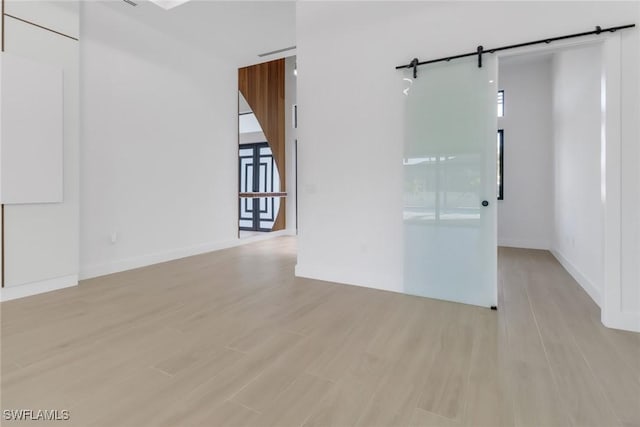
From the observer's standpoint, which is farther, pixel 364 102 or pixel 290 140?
pixel 290 140

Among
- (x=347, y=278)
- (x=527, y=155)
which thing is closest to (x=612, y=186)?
(x=347, y=278)

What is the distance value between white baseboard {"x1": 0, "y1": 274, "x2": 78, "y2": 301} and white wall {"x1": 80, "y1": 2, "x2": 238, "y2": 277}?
0.36 metres

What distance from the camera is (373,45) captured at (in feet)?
11.4

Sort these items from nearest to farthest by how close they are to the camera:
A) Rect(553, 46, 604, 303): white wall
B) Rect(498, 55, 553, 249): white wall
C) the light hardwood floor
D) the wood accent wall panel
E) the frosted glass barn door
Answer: the light hardwood floor → the frosted glass barn door → Rect(553, 46, 604, 303): white wall → Rect(498, 55, 553, 249): white wall → the wood accent wall panel

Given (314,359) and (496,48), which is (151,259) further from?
(496,48)

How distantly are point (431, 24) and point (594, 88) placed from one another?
1.74 metres

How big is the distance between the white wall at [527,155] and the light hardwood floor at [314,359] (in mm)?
2914

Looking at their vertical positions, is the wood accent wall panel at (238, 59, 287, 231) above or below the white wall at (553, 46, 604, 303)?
above

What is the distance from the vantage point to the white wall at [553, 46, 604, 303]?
3.18 m

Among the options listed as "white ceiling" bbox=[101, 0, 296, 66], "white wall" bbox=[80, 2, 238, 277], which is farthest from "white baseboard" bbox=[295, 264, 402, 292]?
"white ceiling" bbox=[101, 0, 296, 66]

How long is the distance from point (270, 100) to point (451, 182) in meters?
5.16

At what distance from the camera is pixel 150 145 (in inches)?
183

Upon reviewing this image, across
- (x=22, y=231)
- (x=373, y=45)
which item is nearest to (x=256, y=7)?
(x=373, y=45)

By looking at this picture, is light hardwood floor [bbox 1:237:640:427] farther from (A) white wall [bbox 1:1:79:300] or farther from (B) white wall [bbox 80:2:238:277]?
(B) white wall [bbox 80:2:238:277]
